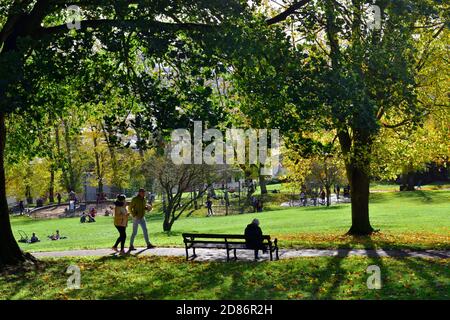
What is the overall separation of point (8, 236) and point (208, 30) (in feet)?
23.7

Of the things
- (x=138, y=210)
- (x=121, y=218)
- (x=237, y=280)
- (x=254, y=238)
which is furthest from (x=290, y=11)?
(x=121, y=218)

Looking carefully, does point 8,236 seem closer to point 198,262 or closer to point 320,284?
point 198,262

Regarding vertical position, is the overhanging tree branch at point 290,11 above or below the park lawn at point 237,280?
above

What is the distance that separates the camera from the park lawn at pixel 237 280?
9609 millimetres

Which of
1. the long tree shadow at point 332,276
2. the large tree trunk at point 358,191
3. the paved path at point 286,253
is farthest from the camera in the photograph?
the large tree trunk at point 358,191

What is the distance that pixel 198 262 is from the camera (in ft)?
44.3

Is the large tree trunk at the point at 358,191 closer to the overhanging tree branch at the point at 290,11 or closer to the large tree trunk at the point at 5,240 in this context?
the overhanging tree branch at the point at 290,11

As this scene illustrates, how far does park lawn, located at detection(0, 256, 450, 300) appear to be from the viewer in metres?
9.61

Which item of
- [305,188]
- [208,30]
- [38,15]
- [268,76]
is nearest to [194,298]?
[268,76]

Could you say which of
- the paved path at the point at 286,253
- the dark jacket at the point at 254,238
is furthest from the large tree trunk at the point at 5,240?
the dark jacket at the point at 254,238

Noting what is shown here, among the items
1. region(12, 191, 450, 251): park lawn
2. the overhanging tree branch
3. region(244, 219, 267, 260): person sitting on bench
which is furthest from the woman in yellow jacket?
the overhanging tree branch

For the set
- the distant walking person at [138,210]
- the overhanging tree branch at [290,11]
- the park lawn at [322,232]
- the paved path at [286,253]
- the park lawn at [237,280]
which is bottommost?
the park lawn at [322,232]

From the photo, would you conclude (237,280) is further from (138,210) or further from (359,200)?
(359,200)

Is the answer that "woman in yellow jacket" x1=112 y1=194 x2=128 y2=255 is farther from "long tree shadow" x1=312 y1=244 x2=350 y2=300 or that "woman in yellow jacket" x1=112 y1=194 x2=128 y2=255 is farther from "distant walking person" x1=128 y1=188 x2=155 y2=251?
"long tree shadow" x1=312 y1=244 x2=350 y2=300
